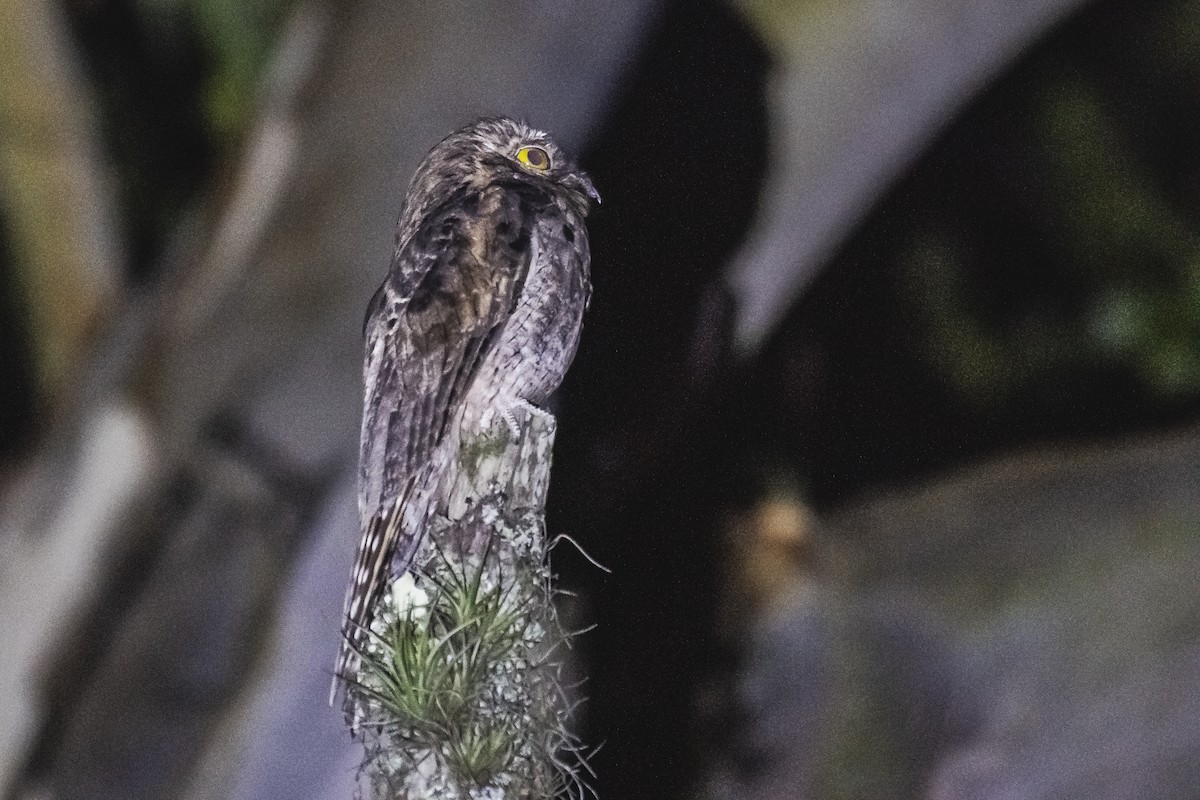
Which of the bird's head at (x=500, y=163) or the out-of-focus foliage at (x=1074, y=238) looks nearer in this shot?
the bird's head at (x=500, y=163)

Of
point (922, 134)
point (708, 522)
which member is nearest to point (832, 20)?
point (922, 134)

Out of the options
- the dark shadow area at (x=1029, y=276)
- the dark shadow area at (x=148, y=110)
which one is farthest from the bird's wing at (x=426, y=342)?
the dark shadow area at (x=148, y=110)

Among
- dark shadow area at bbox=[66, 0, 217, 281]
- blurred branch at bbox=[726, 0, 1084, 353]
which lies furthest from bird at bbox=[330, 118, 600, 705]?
dark shadow area at bbox=[66, 0, 217, 281]

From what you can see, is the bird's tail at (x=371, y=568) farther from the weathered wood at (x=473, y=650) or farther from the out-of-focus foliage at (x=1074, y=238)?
the out-of-focus foliage at (x=1074, y=238)

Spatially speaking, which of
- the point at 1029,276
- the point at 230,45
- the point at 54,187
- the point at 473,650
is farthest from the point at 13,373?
the point at 1029,276

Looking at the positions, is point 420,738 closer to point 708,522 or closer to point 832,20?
point 708,522

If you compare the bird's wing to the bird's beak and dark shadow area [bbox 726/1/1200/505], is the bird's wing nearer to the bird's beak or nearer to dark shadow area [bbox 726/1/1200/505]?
the bird's beak

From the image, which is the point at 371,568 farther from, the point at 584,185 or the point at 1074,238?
the point at 1074,238
